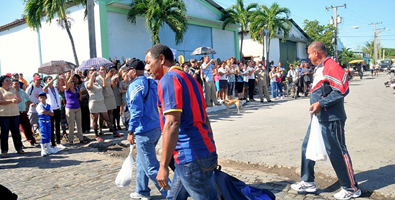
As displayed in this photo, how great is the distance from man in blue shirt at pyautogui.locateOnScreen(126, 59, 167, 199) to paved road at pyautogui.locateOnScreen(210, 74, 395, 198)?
2.33 metres

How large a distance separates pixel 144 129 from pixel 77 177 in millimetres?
2411

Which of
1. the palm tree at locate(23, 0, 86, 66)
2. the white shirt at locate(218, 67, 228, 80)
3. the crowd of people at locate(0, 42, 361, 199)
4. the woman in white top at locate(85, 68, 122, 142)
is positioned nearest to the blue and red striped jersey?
the crowd of people at locate(0, 42, 361, 199)

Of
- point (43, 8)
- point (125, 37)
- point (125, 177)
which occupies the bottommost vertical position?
point (125, 177)

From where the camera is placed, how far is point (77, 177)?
5977 millimetres

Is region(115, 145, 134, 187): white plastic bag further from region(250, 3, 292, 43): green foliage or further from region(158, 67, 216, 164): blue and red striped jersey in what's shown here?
region(250, 3, 292, 43): green foliage

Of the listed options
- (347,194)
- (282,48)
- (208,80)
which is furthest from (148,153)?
(282,48)

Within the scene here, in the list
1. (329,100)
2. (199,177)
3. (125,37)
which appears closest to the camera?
(199,177)

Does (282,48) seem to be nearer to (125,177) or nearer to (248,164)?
(248,164)

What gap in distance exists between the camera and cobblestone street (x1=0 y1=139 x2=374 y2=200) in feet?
16.3

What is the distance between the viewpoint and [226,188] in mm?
2953

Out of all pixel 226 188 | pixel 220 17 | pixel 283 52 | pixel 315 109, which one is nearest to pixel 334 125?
pixel 315 109

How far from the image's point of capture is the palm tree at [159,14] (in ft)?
57.8

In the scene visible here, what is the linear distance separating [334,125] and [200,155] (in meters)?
2.28

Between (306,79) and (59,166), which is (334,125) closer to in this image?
(59,166)
